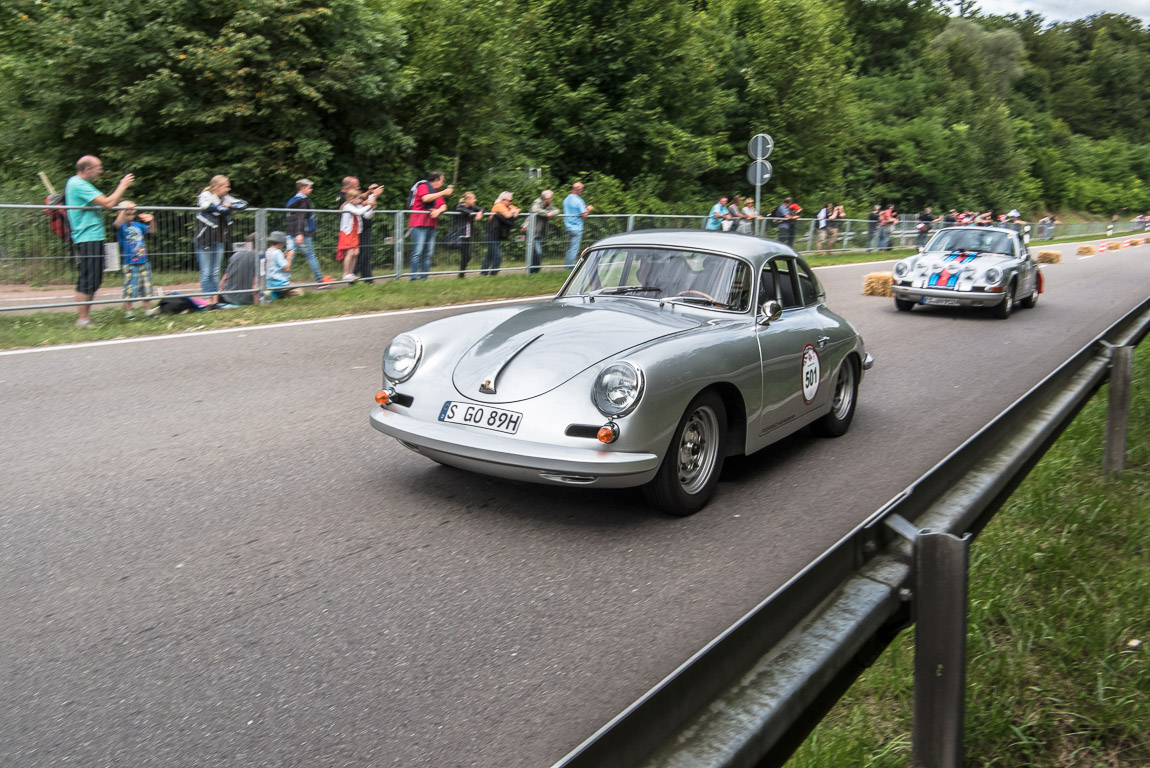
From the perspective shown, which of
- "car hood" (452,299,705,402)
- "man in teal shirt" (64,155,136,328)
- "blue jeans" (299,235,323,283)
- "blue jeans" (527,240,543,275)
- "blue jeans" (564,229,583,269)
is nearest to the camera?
"car hood" (452,299,705,402)

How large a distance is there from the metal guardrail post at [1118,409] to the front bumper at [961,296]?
9782mm

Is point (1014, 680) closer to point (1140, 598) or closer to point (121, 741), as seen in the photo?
point (1140, 598)

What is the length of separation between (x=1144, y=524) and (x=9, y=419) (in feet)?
23.0

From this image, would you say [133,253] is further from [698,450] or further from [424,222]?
[698,450]

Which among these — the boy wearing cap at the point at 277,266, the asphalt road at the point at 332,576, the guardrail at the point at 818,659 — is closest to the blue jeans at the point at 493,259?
the boy wearing cap at the point at 277,266

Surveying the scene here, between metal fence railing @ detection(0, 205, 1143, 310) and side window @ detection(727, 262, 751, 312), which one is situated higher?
metal fence railing @ detection(0, 205, 1143, 310)

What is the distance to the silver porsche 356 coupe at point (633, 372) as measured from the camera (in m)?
4.73

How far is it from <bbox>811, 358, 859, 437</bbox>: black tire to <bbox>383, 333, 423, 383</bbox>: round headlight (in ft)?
10.1

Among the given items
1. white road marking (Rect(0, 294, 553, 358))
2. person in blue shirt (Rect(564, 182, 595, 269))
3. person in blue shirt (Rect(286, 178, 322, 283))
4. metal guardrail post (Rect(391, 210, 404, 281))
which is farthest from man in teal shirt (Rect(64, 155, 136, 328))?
person in blue shirt (Rect(564, 182, 595, 269))

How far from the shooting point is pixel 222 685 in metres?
3.27

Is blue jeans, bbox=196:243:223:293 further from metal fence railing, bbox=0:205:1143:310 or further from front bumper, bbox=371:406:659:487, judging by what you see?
front bumper, bbox=371:406:659:487

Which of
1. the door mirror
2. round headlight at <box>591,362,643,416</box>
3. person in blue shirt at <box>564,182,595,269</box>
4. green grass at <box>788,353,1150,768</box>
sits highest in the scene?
person in blue shirt at <box>564,182,595,269</box>

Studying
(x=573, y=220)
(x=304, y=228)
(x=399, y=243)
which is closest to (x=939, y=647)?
(x=304, y=228)

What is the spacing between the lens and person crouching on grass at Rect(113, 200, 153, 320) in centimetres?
1146
